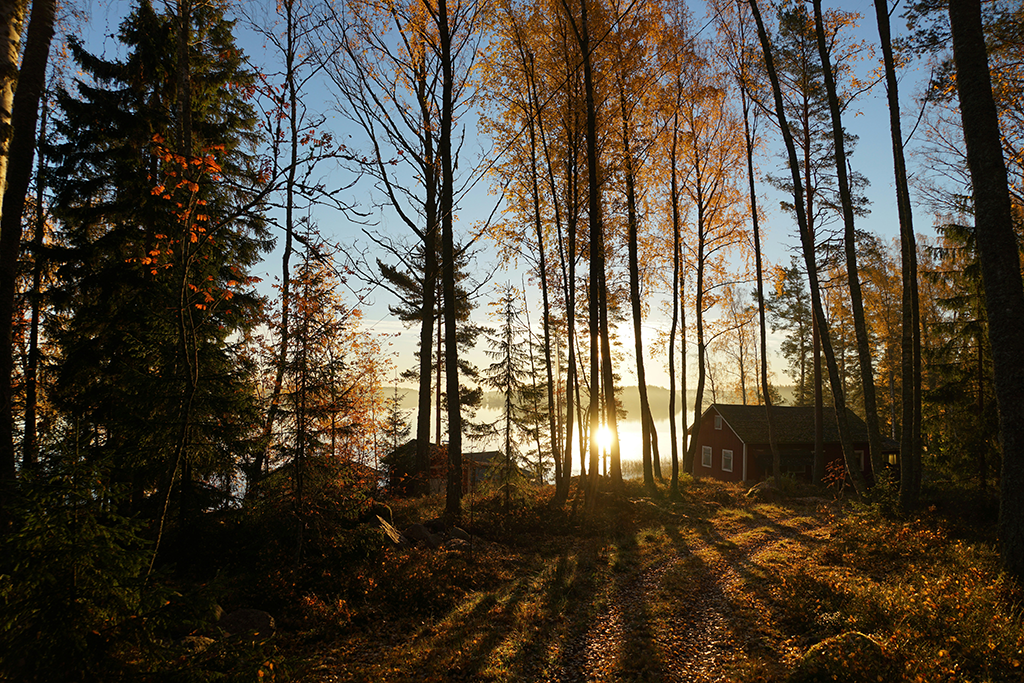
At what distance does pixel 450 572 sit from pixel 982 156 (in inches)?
465

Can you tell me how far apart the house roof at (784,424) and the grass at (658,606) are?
1581cm

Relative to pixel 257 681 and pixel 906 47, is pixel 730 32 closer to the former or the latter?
pixel 906 47

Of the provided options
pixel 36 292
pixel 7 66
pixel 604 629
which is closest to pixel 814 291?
pixel 604 629

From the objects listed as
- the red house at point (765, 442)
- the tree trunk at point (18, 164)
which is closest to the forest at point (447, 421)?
the tree trunk at point (18, 164)

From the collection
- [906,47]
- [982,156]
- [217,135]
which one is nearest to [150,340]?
[217,135]

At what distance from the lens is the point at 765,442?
26.6 metres

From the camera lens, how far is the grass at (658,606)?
18.4 feet

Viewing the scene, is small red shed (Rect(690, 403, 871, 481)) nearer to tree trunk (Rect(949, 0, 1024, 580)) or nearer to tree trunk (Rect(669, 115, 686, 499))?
tree trunk (Rect(669, 115, 686, 499))

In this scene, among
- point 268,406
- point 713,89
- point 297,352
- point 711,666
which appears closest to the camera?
point 711,666

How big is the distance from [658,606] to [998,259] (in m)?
7.85

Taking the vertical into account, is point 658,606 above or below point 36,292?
below

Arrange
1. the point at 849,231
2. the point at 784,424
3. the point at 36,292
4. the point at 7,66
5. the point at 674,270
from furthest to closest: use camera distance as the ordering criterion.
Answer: the point at 784,424 < the point at 674,270 < the point at 849,231 < the point at 36,292 < the point at 7,66

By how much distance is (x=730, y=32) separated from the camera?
1730 centimetres

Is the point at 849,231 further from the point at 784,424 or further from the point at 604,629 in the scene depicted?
the point at 784,424
